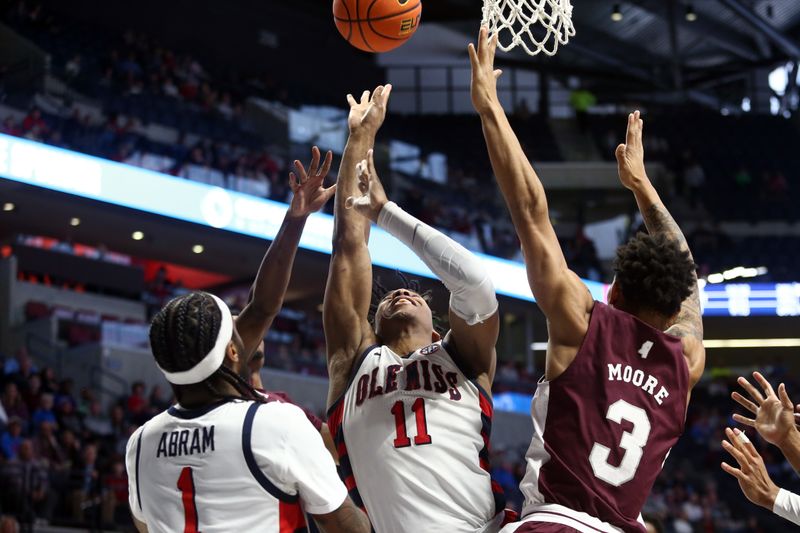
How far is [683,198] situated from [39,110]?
15399mm

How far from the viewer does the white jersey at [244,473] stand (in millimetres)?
2912

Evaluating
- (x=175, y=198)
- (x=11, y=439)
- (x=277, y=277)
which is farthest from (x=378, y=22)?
(x=175, y=198)

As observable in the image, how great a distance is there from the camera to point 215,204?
17172 mm

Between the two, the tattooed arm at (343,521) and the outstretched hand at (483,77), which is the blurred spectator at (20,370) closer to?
the outstretched hand at (483,77)

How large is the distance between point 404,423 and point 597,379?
778mm

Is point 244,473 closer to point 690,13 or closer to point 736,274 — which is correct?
point 736,274

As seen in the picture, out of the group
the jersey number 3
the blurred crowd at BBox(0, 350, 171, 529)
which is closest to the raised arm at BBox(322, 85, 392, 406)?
the jersey number 3

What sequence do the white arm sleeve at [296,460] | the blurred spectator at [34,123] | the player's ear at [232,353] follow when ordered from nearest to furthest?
the white arm sleeve at [296,460] → the player's ear at [232,353] → the blurred spectator at [34,123]

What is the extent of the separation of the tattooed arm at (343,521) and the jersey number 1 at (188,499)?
322 mm

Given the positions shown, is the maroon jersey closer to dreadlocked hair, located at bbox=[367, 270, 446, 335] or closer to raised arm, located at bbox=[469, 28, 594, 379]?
raised arm, located at bbox=[469, 28, 594, 379]

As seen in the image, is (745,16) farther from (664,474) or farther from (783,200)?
(664,474)

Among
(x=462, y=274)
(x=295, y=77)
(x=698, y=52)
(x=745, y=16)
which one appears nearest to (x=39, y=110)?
(x=295, y=77)

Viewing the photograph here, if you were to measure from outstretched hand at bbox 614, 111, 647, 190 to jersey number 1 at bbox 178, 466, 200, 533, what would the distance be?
215 centimetres

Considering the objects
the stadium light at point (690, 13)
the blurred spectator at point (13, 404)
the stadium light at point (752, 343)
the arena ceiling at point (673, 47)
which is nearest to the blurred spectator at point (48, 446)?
the blurred spectator at point (13, 404)
